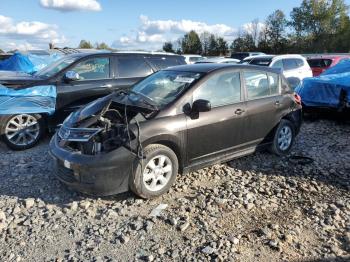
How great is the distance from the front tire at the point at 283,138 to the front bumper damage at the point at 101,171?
2897 mm

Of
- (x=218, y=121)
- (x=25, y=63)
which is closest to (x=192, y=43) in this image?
(x=25, y=63)

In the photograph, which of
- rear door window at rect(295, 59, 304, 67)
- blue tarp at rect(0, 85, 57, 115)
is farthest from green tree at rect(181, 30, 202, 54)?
blue tarp at rect(0, 85, 57, 115)

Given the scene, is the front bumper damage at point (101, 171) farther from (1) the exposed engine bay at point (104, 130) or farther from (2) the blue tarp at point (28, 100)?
(2) the blue tarp at point (28, 100)

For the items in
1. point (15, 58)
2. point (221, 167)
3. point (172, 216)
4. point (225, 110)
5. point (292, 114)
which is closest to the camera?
point (172, 216)

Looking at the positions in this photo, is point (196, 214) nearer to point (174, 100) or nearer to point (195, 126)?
point (195, 126)

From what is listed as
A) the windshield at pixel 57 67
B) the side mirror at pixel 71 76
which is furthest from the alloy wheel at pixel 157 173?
the windshield at pixel 57 67

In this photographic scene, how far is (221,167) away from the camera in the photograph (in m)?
5.80

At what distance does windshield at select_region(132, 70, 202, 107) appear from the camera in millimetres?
5109

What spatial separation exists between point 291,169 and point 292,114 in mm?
1150

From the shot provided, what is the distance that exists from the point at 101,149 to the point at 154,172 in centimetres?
72

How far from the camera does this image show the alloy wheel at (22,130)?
6.52 m

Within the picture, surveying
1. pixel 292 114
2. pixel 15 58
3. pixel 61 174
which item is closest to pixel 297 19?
pixel 15 58

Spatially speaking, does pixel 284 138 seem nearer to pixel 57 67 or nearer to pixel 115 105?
pixel 115 105

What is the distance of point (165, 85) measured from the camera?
5438mm
